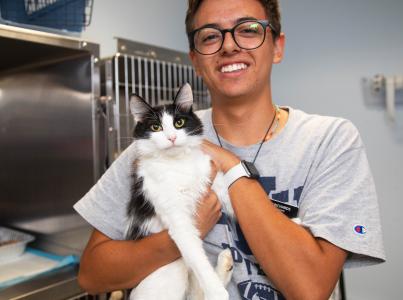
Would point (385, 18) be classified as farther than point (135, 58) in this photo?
Yes

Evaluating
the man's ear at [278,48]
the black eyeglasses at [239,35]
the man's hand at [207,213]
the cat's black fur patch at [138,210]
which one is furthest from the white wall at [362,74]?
the cat's black fur patch at [138,210]

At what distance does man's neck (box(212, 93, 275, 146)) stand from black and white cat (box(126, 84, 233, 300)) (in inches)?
3.9

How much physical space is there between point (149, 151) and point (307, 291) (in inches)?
23.6

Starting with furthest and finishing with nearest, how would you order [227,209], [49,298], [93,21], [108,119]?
[93,21]
[108,119]
[49,298]
[227,209]

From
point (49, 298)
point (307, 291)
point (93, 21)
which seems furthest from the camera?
point (93, 21)

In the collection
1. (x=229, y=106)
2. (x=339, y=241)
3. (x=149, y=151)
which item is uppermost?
(x=229, y=106)

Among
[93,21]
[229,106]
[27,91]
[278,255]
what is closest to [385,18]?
[229,106]

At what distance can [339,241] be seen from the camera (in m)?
0.84

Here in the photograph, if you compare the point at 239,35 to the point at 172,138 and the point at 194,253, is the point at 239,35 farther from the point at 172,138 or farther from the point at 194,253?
the point at 194,253

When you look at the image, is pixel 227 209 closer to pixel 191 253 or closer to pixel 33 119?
pixel 191 253

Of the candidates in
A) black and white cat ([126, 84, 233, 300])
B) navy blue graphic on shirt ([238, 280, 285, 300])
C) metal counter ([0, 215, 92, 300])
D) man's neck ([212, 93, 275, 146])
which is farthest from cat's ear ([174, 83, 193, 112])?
metal counter ([0, 215, 92, 300])

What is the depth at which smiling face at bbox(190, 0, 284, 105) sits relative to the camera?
1008 millimetres

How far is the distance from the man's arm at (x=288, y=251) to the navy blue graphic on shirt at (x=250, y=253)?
94 millimetres

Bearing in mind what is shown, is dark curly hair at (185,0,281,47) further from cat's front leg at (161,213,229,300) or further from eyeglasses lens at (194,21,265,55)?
cat's front leg at (161,213,229,300)
